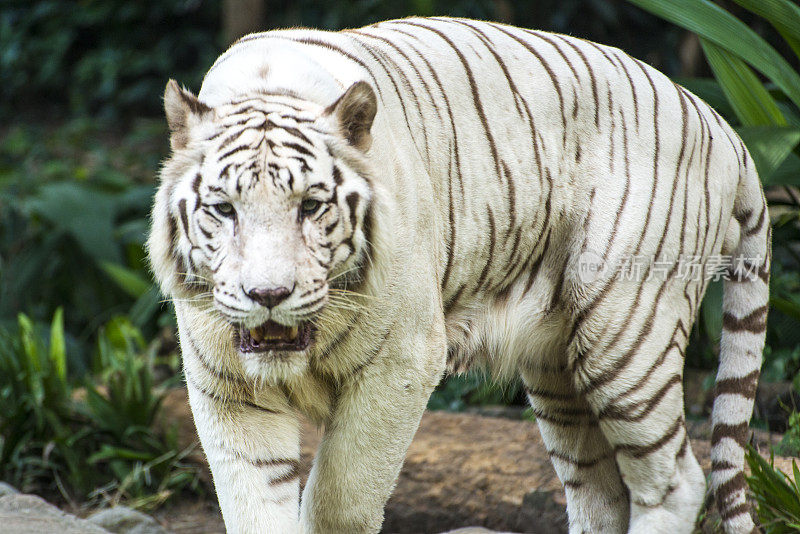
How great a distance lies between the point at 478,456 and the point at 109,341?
271 centimetres

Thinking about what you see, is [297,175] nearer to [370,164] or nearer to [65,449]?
[370,164]

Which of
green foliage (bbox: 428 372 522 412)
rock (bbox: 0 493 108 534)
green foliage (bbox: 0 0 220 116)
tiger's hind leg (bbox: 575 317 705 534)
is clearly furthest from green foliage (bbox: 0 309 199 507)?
green foliage (bbox: 0 0 220 116)

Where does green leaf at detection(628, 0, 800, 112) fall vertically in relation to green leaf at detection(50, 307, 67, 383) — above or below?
above

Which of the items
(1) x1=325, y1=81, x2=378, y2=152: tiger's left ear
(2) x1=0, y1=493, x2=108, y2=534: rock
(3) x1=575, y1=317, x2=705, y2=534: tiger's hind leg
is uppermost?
(1) x1=325, y1=81, x2=378, y2=152: tiger's left ear

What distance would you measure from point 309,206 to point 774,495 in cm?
182

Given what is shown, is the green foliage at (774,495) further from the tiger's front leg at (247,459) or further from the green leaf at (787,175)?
the tiger's front leg at (247,459)

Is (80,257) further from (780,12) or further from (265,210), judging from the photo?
(265,210)

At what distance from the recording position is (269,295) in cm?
192

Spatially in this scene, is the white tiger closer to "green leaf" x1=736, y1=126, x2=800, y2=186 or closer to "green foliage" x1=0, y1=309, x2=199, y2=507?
"green leaf" x1=736, y1=126, x2=800, y2=186

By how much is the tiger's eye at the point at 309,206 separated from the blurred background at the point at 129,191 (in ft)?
4.96

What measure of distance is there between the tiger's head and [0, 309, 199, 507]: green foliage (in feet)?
7.63

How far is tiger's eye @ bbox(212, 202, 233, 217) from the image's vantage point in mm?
2007

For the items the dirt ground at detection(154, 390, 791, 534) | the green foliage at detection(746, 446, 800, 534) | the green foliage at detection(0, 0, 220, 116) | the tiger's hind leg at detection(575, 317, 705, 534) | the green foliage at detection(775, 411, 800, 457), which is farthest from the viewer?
A: the green foliage at detection(0, 0, 220, 116)

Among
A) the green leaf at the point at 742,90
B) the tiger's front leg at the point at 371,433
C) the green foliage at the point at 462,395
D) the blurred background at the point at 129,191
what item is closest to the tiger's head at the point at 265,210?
the tiger's front leg at the point at 371,433
